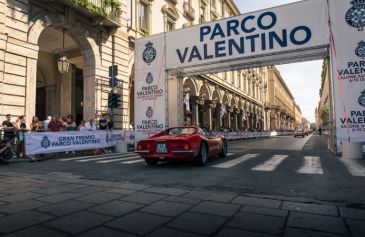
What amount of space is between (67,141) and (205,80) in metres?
19.5

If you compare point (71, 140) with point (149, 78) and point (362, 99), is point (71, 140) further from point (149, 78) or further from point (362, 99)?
point (362, 99)

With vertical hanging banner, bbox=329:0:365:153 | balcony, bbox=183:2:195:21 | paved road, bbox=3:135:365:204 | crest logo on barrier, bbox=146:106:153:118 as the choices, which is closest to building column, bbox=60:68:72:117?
crest logo on barrier, bbox=146:106:153:118

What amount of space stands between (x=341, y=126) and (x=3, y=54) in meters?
13.6

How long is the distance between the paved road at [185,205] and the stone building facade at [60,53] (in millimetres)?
7485

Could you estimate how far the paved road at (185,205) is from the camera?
3027mm

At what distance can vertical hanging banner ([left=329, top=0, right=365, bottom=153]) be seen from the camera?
10.5 m

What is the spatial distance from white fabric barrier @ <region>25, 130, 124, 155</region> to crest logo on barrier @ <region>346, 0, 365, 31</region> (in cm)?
1143

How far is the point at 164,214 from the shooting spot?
140 inches

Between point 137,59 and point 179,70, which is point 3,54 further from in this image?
point 179,70

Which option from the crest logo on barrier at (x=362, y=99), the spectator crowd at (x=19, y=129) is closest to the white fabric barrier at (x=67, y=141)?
the spectator crowd at (x=19, y=129)

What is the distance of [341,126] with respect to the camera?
10766mm

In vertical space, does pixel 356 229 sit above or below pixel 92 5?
below

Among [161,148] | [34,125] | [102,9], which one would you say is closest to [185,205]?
[161,148]

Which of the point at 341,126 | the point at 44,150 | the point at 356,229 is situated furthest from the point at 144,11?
the point at 356,229
